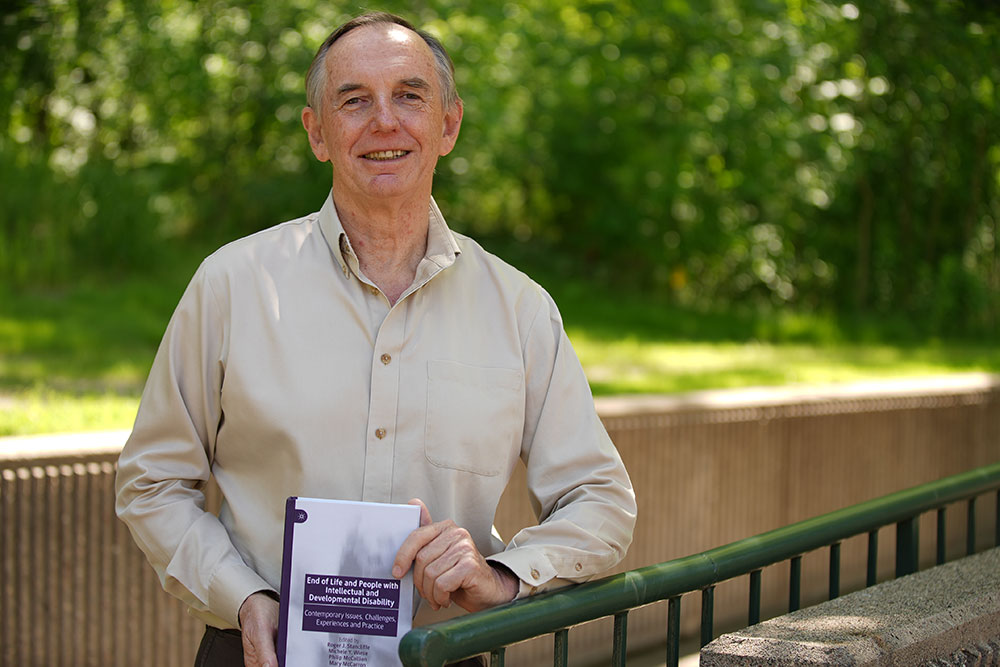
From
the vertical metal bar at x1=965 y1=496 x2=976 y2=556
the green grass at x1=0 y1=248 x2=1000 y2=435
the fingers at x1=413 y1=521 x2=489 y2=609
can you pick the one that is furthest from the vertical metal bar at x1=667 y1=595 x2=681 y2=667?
the green grass at x1=0 y1=248 x2=1000 y2=435

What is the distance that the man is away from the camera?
7.01ft

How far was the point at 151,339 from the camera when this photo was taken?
761cm

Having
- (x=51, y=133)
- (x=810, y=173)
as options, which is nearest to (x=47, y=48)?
(x=51, y=133)

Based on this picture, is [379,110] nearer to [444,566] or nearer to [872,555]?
[444,566]

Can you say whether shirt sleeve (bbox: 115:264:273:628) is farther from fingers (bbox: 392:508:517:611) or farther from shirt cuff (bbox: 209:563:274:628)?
fingers (bbox: 392:508:517:611)

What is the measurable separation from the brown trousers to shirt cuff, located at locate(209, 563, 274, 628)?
0.48 ft

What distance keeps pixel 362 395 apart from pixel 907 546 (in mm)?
1565

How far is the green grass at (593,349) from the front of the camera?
5.83 meters

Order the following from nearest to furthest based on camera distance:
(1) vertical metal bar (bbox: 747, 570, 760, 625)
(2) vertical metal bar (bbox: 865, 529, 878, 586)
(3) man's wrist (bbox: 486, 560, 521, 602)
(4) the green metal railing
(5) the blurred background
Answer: (4) the green metal railing < (3) man's wrist (bbox: 486, 560, 521, 602) < (1) vertical metal bar (bbox: 747, 570, 760, 625) < (2) vertical metal bar (bbox: 865, 529, 878, 586) < (5) the blurred background

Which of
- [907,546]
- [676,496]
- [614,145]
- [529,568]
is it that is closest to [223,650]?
[529,568]

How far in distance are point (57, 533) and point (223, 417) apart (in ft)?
7.82

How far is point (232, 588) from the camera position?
2080 mm

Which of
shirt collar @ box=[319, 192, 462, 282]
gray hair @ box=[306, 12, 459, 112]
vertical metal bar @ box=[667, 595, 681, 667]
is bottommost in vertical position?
vertical metal bar @ box=[667, 595, 681, 667]

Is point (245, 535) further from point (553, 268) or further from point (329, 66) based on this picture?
point (553, 268)
